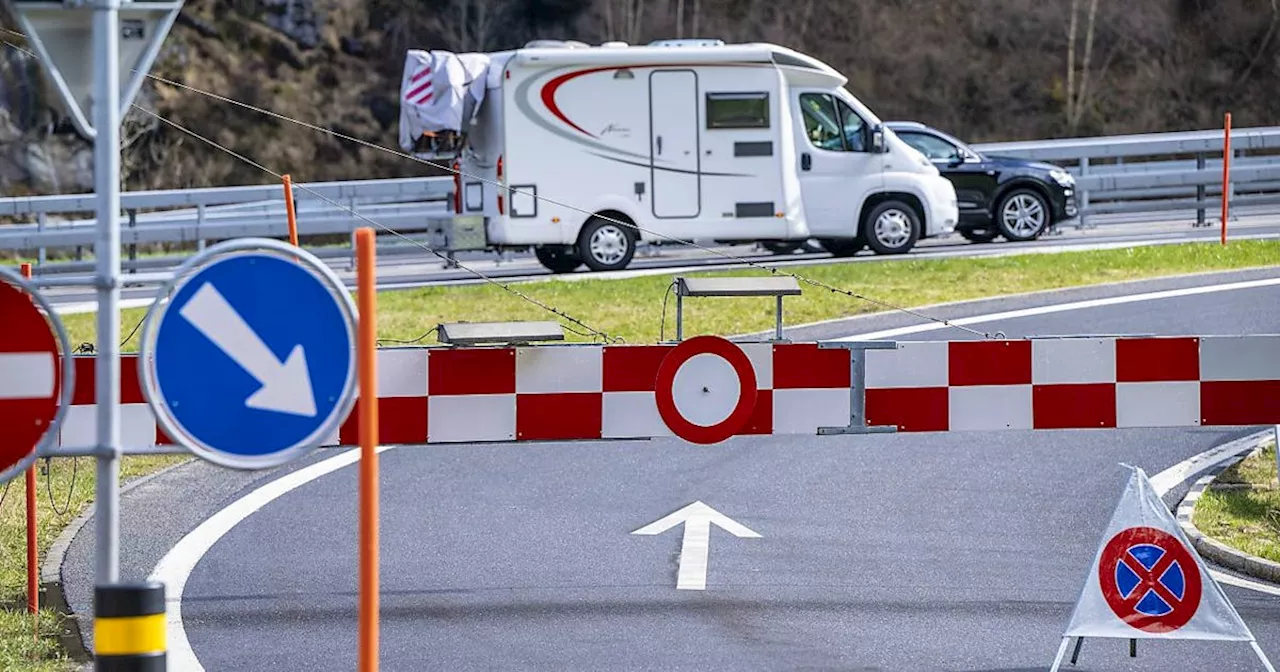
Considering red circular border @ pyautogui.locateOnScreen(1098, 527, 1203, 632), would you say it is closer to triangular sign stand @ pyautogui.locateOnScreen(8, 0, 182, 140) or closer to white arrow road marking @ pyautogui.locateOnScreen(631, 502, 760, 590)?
white arrow road marking @ pyautogui.locateOnScreen(631, 502, 760, 590)

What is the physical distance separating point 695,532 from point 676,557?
1.91 feet

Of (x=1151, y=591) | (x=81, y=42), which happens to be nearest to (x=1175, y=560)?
(x=1151, y=591)

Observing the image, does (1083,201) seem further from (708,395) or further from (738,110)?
(708,395)

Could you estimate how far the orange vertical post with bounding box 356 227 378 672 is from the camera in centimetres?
457

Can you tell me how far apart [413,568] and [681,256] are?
15.8m

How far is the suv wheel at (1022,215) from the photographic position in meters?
23.8

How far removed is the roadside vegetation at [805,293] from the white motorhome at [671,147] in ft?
7.61

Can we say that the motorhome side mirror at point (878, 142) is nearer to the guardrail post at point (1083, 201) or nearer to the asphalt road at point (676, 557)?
the guardrail post at point (1083, 201)

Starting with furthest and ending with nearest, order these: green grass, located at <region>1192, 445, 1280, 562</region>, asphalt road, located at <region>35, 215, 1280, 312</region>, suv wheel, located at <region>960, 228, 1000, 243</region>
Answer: suv wheel, located at <region>960, 228, 1000, 243</region> < asphalt road, located at <region>35, 215, 1280, 312</region> < green grass, located at <region>1192, 445, 1280, 562</region>

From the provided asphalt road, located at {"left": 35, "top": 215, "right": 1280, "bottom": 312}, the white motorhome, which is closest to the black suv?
asphalt road, located at {"left": 35, "top": 215, "right": 1280, "bottom": 312}

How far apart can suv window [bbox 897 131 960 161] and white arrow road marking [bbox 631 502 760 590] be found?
14796 mm

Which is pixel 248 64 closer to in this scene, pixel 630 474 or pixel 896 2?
pixel 896 2

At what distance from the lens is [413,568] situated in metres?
8.75

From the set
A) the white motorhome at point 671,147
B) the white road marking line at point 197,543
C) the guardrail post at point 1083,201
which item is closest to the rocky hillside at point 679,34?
the guardrail post at point 1083,201
